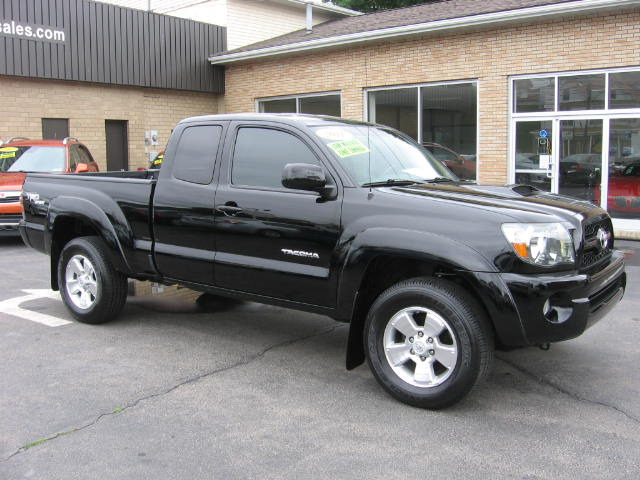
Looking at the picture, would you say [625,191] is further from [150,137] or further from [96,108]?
[96,108]

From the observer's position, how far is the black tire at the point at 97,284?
5.89 metres

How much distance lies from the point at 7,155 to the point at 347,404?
10794 millimetres

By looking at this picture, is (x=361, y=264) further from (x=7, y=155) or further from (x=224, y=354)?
(x=7, y=155)

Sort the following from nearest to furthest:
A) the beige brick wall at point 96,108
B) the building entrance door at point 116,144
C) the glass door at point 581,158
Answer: the glass door at point 581,158 → the beige brick wall at point 96,108 → the building entrance door at point 116,144

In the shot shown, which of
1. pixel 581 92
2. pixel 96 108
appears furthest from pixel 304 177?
pixel 96 108

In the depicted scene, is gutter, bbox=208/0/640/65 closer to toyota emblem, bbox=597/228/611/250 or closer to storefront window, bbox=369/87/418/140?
storefront window, bbox=369/87/418/140

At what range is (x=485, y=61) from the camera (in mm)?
13586

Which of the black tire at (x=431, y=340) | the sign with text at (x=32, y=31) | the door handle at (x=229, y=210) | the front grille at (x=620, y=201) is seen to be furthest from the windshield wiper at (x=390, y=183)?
the sign with text at (x=32, y=31)

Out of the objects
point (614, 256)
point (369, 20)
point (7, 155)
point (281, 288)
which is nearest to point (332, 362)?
point (281, 288)

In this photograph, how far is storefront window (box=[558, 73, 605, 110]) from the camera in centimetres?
1227

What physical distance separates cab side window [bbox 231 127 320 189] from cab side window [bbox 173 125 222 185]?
248 mm

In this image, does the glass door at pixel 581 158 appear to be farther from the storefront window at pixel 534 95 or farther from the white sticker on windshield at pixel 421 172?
the white sticker on windshield at pixel 421 172

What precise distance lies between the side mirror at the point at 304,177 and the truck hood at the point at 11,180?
27.8 ft

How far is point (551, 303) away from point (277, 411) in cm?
177
